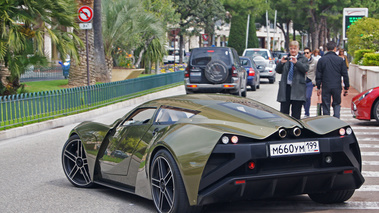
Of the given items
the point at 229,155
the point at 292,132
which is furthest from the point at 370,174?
the point at 229,155

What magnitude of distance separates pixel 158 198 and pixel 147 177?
0.91ft

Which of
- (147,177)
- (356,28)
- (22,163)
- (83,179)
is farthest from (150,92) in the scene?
(147,177)

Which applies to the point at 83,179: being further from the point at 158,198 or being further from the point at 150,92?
the point at 150,92

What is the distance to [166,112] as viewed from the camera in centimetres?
664

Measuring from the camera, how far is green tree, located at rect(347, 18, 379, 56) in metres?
30.8

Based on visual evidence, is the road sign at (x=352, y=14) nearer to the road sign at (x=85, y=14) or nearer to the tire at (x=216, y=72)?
the tire at (x=216, y=72)

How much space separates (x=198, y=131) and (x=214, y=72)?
51.0ft

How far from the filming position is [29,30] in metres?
19.8

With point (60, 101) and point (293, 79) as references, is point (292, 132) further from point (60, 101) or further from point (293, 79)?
point (60, 101)

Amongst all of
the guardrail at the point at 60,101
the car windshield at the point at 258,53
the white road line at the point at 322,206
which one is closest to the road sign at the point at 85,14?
the guardrail at the point at 60,101

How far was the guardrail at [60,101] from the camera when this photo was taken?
1452 centimetres

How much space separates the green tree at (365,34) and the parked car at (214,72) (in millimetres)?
11507

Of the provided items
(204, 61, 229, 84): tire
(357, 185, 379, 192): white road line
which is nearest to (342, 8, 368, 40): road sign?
(204, 61, 229, 84): tire

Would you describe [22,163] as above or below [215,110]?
below
